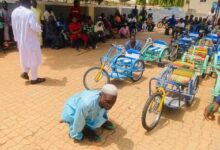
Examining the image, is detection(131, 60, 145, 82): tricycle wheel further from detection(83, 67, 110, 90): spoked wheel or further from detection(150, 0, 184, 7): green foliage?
detection(150, 0, 184, 7): green foliage

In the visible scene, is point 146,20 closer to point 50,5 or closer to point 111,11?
point 111,11

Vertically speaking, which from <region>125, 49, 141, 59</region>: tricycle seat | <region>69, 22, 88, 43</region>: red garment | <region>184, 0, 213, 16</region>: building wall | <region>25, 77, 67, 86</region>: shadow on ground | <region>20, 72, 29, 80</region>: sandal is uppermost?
<region>184, 0, 213, 16</region>: building wall

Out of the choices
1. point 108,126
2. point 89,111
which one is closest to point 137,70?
point 108,126

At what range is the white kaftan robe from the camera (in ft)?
16.9

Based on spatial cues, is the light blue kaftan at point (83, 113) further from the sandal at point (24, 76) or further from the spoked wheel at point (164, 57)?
the spoked wheel at point (164, 57)

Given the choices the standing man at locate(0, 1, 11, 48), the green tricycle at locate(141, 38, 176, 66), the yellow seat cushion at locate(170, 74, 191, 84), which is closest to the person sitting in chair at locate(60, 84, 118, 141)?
the yellow seat cushion at locate(170, 74, 191, 84)

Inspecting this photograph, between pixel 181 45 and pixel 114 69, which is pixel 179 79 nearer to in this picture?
pixel 114 69

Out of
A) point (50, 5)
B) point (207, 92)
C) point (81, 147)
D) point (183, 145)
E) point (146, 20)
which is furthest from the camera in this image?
point (146, 20)

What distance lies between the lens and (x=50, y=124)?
401 cm

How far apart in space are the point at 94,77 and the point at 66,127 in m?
1.76

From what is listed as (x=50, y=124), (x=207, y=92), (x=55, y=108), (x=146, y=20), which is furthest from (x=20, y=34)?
(x=146, y=20)

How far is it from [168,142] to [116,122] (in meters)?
0.96

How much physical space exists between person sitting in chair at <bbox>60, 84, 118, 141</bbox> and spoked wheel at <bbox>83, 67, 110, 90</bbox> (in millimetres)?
1734

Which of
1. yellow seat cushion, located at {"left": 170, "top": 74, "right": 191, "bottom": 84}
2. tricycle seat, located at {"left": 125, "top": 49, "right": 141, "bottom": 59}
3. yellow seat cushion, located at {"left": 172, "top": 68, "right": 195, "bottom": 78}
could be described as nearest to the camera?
yellow seat cushion, located at {"left": 170, "top": 74, "right": 191, "bottom": 84}
